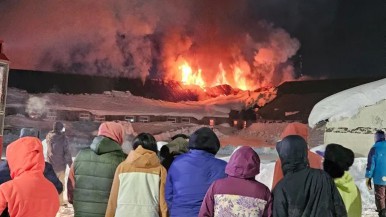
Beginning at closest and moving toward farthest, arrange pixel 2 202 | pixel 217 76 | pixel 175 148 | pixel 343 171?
pixel 2 202, pixel 343 171, pixel 175 148, pixel 217 76

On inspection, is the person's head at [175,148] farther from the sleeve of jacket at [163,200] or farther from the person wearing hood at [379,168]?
the person wearing hood at [379,168]

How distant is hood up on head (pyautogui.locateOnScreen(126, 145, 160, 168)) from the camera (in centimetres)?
374

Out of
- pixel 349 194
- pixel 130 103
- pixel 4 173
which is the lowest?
pixel 349 194

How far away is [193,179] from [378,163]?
4986mm

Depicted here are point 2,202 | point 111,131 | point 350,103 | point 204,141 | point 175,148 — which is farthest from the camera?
point 350,103

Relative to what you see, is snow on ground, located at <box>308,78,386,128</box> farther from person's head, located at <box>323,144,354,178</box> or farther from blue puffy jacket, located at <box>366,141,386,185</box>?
person's head, located at <box>323,144,354,178</box>

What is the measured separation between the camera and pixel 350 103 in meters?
15.0

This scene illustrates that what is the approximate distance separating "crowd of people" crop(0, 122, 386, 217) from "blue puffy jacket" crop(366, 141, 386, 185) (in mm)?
3962

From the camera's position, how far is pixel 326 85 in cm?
2008

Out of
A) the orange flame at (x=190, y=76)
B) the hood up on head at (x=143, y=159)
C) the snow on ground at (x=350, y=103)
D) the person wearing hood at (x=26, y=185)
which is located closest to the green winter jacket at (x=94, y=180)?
the hood up on head at (x=143, y=159)

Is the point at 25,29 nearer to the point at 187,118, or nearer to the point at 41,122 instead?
the point at 41,122

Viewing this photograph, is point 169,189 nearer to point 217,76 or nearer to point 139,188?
point 139,188

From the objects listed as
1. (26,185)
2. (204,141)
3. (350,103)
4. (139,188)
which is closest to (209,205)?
(204,141)

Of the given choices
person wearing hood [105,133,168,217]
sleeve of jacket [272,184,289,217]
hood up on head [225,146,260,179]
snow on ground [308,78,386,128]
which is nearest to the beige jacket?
person wearing hood [105,133,168,217]
